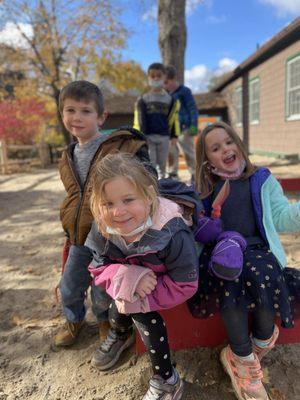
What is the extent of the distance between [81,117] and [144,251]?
980mm

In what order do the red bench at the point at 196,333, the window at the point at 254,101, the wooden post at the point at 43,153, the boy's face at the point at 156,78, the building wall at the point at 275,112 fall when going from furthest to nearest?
the wooden post at the point at 43,153 → the window at the point at 254,101 → the building wall at the point at 275,112 → the boy's face at the point at 156,78 → the red bench at the point at 196,333

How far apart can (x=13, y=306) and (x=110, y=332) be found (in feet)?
3.39

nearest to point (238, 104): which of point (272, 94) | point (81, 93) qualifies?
point (272, 94)

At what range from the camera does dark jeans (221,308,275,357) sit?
5.41 feet

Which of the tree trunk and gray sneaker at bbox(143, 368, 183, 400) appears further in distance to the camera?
the tree trunk

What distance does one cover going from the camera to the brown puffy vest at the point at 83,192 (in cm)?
208

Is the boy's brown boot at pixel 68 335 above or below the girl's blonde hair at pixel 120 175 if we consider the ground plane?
below

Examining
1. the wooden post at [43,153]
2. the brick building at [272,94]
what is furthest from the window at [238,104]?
the wooden post at [43,153]

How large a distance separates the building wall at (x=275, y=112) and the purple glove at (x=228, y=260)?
9.93m

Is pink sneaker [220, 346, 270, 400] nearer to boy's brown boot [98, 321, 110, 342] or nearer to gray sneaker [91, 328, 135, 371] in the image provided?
gray sneaker [91, 328, 135, 371]

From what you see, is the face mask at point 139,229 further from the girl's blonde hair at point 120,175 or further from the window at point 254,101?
the window at point 254,101

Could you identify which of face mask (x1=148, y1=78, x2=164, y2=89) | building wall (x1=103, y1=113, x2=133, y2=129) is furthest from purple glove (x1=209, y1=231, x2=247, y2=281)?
building wall (x1=103, y1=113, x2=133, y2=129)

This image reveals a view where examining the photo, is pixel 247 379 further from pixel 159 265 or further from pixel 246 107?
pixel 246 107

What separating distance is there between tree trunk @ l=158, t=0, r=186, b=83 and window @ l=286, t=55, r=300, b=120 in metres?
4.05
